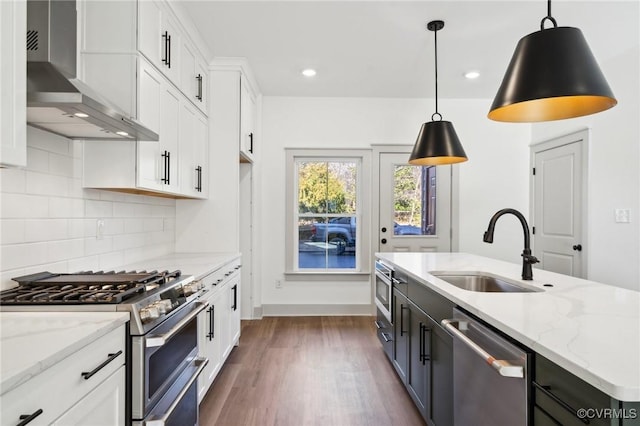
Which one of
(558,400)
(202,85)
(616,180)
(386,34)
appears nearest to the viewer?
(558,400)

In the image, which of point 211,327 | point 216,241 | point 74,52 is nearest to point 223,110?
point 216,241

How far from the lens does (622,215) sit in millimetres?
3354

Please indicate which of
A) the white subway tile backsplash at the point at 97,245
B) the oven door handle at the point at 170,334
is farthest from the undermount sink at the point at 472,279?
the white subway tile backsplash at the point at 97,245

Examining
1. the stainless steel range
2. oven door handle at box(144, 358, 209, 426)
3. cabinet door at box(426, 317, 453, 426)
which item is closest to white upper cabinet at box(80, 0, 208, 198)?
the stainless steel range

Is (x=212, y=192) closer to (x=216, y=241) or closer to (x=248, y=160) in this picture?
(x=216, y=241)

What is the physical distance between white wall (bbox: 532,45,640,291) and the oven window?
380cm

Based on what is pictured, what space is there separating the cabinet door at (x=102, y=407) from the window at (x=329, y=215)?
3.37 m

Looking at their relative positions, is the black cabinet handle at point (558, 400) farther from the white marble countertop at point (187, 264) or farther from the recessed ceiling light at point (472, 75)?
the recessed ceiling light at point (472, 75)

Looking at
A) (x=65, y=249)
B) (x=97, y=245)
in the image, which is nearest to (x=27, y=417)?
(x=65, y=249)

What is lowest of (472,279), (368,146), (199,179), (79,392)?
(79,392)

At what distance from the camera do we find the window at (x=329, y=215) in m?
4.66

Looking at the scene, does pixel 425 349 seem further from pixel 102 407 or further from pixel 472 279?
pixel 102 407

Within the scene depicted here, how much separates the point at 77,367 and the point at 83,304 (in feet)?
1.22

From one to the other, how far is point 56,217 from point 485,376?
2.15 metres
